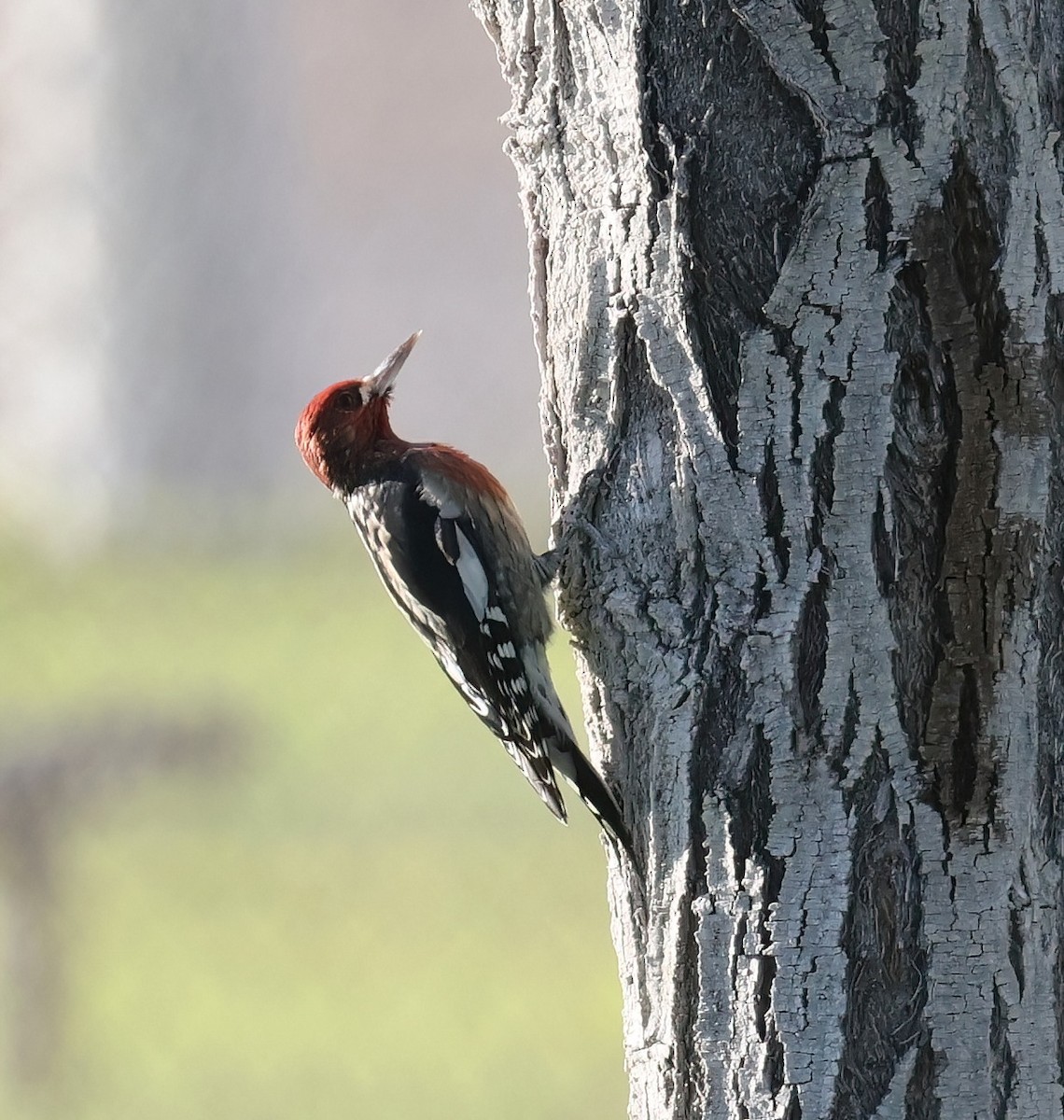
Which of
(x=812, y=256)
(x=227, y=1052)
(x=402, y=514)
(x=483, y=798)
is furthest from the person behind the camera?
(x=483, y=798)

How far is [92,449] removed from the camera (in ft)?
19.5

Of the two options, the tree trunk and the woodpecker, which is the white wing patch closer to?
the woodpecker

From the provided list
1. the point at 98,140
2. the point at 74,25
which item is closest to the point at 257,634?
the point at 98,140

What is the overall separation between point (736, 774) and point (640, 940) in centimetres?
34

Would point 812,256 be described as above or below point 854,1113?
above

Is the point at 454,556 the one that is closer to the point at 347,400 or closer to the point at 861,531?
the point at 347,400

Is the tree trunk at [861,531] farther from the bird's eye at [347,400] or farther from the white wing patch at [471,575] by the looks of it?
the bird's eye at [347,400]

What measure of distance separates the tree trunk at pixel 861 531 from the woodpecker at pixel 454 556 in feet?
2.37

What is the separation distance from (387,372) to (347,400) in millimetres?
124

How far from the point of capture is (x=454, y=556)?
2.91m

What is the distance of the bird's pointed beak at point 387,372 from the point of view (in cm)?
315

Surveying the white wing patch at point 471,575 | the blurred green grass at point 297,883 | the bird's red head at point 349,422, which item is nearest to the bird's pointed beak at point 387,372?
the bird's red head at point 349,422

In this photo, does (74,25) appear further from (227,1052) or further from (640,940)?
(640,940)

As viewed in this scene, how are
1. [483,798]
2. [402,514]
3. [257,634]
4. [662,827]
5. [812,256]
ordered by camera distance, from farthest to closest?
[257,634] → [483,798] → [402,514] → [662,827] → [812,256]
